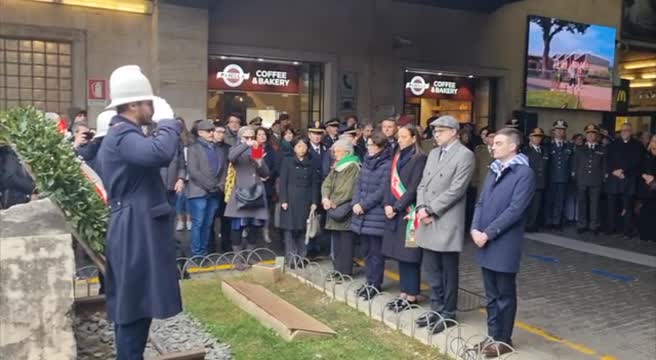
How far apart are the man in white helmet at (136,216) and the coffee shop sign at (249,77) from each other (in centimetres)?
982

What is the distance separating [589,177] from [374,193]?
20.9 feet

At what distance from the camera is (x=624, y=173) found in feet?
35.8

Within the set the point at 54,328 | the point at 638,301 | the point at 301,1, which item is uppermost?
the point at 301,1

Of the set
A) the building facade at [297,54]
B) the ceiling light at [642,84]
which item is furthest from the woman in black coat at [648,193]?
the ceiling light at [642,84]

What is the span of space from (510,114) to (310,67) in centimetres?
599

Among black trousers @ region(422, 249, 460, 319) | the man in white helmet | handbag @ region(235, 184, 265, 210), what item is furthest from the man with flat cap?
the man in white helmet

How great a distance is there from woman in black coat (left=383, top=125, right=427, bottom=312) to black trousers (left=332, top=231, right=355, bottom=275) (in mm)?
920

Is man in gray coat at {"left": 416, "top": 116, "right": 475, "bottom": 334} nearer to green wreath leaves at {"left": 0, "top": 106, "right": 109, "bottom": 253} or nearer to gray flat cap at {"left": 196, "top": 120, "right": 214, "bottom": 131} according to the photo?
green wreath leaves at {"left": 0, "top": 106, "right": 109, "bottom": 253}

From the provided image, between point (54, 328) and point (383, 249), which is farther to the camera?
point (383, 249)

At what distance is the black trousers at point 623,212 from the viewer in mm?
11102

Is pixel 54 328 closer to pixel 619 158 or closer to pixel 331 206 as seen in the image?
pixel 331 206

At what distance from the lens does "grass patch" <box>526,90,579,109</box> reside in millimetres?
16922

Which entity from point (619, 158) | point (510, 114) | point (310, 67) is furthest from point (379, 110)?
point (619, 158)

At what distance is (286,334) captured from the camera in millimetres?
5211
